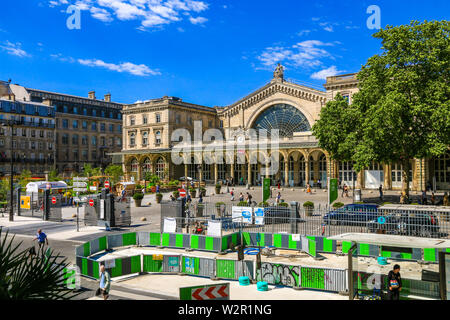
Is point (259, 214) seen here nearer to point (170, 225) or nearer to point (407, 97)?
point (170, 225)

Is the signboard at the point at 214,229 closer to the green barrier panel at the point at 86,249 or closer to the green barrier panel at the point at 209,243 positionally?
the green barrier panel at the point at 209,243

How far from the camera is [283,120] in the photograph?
61281 mm

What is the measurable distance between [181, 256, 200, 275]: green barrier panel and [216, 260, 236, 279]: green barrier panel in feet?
3.19

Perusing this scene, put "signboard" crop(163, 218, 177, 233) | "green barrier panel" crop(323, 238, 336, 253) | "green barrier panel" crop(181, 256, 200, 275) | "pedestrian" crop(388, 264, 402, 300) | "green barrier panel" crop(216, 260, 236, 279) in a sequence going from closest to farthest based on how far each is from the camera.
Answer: "pedestrian" crop(388, 264, 402, 300) → "green barrier panel" crop(216, 260, 236, 279) → "green barrier panel" crop(181, 256, 200, 275) → "green barrier panel" crop(323, 238, 336, 253) → "signboard" crop(163, 218, 177, 233)

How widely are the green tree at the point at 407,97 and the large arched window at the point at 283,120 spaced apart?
1032 inches

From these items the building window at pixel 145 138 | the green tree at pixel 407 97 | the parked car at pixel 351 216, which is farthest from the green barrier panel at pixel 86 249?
the building window at pixel 145 138

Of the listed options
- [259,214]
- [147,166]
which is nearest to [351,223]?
[259,214]

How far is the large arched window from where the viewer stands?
59.0 meters

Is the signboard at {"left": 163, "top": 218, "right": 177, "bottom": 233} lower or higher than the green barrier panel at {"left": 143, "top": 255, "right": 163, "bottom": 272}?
higher

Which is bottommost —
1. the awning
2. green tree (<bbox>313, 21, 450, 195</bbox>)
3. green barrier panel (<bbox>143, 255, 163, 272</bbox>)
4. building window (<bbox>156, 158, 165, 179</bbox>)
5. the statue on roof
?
green barrier panel (<bbox>143, 255, 163, 272</bbox>)

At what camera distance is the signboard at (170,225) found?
2188 centimetres

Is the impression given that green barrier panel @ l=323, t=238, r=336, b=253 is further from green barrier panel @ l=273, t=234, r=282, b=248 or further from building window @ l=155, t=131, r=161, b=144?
building window @ l=155, t=131, r=161, b=144

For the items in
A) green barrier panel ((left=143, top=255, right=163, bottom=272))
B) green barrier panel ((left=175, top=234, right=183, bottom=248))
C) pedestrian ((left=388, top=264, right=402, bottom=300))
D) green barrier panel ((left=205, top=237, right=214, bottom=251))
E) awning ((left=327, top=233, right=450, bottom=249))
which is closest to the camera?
pedestrian ((left=388, top=264, right=402, bottom=300))

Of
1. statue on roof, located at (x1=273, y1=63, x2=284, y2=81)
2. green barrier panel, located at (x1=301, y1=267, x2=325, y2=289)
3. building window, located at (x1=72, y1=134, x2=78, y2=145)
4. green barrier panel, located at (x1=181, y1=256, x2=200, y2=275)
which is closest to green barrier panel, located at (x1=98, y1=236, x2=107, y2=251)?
green barrier panel, located at (x1=181, y1=256, x2=200, y2=275)
